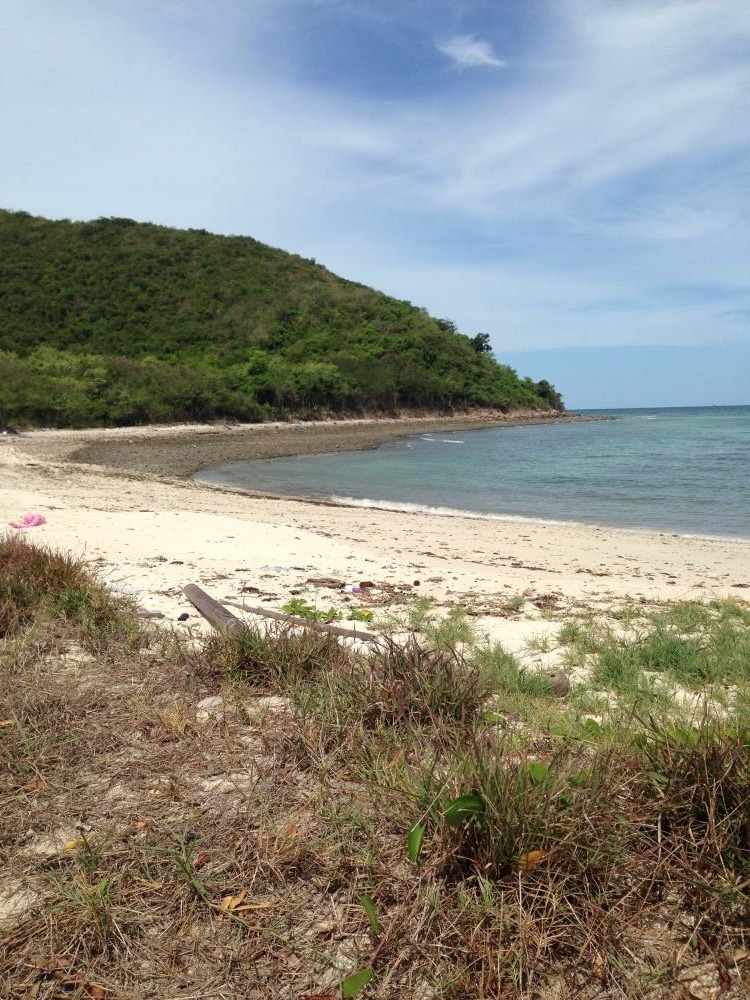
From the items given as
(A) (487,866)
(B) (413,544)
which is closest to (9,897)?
Result: (A) (487,866)

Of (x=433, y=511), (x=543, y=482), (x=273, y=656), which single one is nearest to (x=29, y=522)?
(x=273, y=656)

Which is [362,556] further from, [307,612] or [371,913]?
[371,913]

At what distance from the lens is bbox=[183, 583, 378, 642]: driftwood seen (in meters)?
4.28

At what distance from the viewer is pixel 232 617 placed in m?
4.65

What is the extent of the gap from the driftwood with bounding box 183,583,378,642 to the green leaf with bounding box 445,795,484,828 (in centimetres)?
200

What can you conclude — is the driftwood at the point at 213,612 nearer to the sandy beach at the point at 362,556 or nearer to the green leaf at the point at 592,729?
the sandy beach at the point at 362,556

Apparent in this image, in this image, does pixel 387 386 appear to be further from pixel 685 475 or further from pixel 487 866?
pixel 487 866

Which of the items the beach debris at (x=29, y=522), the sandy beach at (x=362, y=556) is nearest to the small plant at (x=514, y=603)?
the sandy beach at (x=362, y=556)

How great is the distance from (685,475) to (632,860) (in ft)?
81.6

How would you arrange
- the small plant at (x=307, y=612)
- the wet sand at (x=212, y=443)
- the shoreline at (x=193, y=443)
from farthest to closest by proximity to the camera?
1. the wet sand at (x=212, y=443)
2. the shoreline at (x=193, y=443)
3. the small plant at (x=307, y=612)

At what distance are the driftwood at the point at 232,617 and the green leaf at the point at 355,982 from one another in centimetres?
228

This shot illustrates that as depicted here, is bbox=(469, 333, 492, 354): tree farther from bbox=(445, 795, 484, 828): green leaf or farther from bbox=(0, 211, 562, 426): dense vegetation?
bbox=(445, 795, 484, 828): green leaf

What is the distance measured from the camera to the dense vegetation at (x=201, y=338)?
157ft

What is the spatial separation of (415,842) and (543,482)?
74.4 ft
